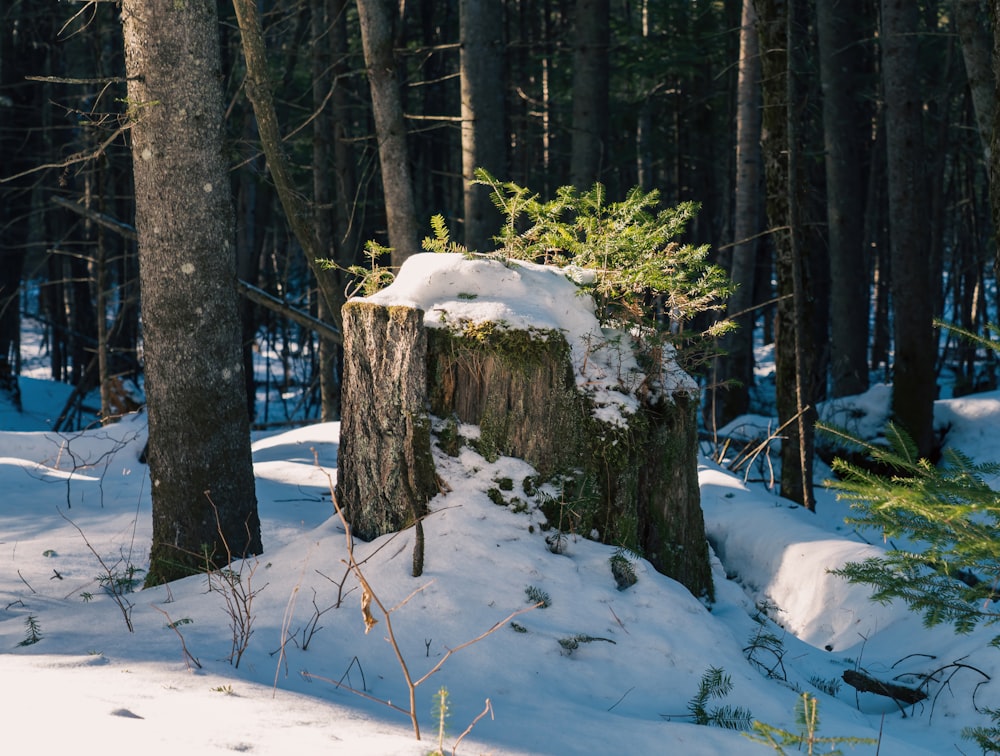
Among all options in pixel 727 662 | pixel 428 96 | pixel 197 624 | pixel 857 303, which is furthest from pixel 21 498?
pixel 428 96

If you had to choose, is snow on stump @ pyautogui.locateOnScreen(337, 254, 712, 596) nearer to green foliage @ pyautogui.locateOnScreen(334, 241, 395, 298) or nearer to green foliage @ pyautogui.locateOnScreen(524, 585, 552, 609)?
green foliage @ pyautogui.locateOnScreen(334, 241, 395, 298)

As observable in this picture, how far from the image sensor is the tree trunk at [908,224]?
35.6 feet

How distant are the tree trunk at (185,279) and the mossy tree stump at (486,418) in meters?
0.87

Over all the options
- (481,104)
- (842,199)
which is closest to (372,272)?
(481,104)

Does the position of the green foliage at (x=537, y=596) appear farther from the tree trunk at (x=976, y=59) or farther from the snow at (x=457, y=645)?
the tree trunk at (x=976, y=59)

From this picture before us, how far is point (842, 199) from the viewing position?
13672 mm

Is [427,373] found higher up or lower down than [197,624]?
higher up

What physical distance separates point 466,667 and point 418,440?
124cm

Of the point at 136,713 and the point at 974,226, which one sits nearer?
the point at 136,713

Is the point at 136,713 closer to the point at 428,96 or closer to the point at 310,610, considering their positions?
the point at 310,610

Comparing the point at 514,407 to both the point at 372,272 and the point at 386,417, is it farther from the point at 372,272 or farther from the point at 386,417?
the point at 372,272

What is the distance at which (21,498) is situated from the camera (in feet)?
21.8

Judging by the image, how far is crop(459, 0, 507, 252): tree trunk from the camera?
9.22m

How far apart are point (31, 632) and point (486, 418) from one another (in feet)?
7.16
